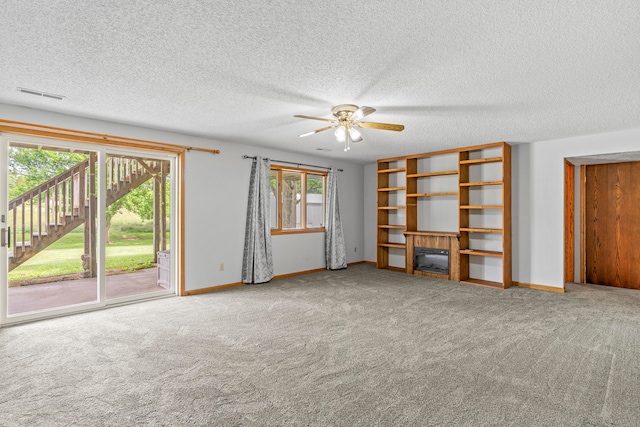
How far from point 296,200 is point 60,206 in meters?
3.85

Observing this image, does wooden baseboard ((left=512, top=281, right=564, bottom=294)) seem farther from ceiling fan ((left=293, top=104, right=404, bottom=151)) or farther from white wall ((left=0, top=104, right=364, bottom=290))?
white wall ((left=0, top=104, right=364, bottom=290))

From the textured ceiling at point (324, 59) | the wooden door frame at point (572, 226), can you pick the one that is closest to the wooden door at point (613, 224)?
the wooden door frame at point (572, 226)

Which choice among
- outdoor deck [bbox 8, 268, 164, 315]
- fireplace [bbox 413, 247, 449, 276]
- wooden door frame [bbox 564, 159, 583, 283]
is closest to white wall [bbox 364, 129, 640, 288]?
wooden door frame [bbox 564, 159, 583, 283]

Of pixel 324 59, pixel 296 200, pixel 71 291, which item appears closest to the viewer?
pixel 324 59

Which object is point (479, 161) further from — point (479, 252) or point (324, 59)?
point (324, 59)

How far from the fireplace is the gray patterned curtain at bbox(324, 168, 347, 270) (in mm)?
1504

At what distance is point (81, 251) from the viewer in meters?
4.64

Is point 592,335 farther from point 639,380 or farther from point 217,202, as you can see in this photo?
point 217,202

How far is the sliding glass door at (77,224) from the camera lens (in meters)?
3.90

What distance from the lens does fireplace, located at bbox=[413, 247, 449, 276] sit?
6281 millimetres

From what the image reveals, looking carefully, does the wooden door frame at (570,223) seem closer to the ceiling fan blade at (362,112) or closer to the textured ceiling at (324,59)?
the textured ceiling at (324,59)

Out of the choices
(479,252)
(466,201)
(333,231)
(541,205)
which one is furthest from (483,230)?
(333,231)

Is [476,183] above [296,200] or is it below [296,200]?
above

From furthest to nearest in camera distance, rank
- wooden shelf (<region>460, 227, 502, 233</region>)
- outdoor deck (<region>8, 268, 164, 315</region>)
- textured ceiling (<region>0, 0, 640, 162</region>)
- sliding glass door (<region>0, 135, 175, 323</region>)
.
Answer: wooden shelf (<region>460, 227, 502, 233</region>), outdoor deck (<region>8, 268, 164, 315</region>), sliding glass door (<region>0, 135, 175, 323</region>), textured ceiling (<region>0, 0, 640, 162</region>)
